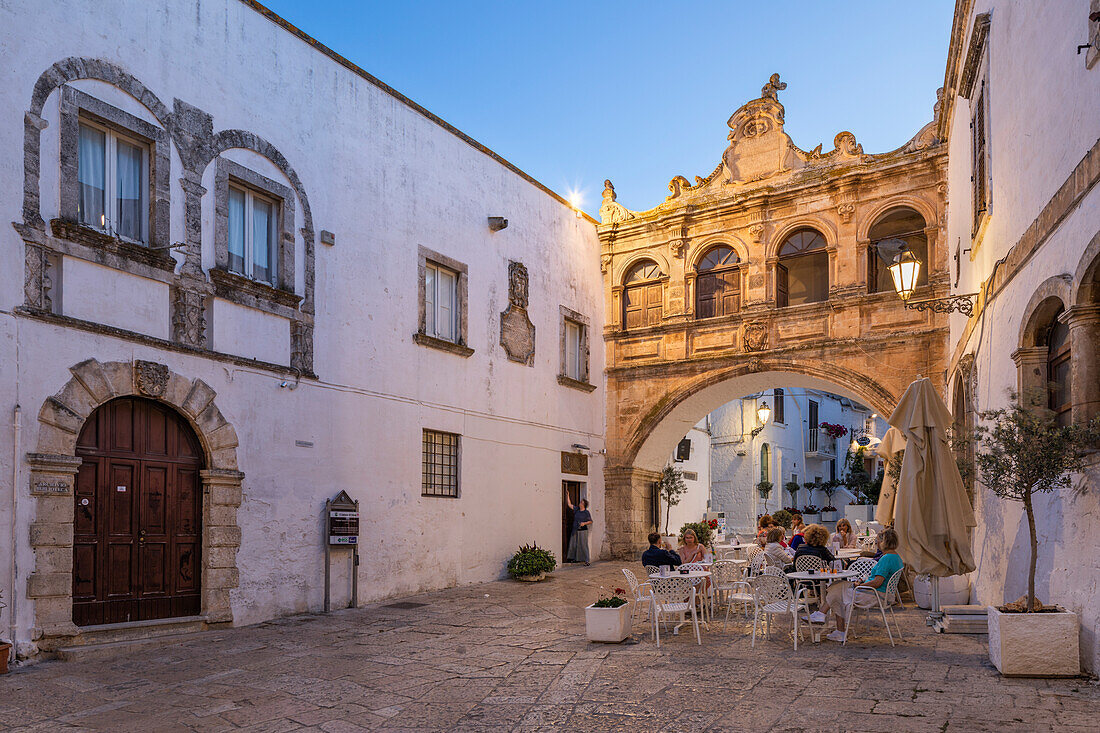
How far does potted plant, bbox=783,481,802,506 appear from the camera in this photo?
30.8 meters

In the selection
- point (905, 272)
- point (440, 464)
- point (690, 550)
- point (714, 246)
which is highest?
point (714, 246)

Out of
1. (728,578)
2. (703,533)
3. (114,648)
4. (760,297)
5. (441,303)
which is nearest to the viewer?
(114,648)

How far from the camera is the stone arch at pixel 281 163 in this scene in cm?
1023

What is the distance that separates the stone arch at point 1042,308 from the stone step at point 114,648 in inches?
324

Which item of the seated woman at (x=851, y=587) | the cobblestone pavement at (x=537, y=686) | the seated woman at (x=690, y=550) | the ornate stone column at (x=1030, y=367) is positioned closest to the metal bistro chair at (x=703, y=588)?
the seated woman at (x=690, y=550)

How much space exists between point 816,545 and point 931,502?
1.42 meters

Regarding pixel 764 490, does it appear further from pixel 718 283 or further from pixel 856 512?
pixel 718 283

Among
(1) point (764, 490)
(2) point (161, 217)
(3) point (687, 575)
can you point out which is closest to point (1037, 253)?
(3) point (687, 575)

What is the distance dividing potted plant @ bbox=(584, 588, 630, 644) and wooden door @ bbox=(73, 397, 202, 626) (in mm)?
4412

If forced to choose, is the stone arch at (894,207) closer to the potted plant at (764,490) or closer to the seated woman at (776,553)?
the seated woman at (776,553)

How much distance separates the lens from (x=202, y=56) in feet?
33.0

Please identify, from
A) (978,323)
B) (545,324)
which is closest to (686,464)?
(545,324)

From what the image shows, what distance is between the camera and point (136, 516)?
9039 mm

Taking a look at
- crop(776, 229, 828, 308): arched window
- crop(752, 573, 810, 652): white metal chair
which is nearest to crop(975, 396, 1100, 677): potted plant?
crop(752, 573, 810, 652): white metal chair
